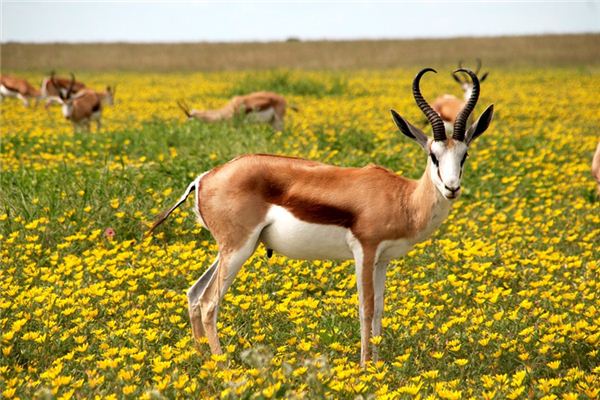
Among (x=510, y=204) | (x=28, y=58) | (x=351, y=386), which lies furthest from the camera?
(x=28, y=58)

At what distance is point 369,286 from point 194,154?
580 cm

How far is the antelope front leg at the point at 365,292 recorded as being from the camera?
4.76m

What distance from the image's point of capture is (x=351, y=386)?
4.06 metres

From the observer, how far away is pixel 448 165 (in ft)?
14.7

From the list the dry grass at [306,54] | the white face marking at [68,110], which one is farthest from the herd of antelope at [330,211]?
the dry grass at [306,54]

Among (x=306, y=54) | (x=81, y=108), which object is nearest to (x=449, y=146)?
(x=81, y=108)

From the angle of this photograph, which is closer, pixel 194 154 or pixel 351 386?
pixel 351 386

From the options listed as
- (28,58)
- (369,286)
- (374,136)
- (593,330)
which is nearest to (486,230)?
(593,330)

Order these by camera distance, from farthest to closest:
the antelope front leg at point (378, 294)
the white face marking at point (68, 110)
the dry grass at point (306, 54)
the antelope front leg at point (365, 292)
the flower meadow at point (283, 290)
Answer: the dry grass at point (306, 54) < the white face marking at point (68, 110) < the antelope front leg at point (378, 294) < the antelope front leg at point (365, 292) < the flower meadow at point (283, 290)

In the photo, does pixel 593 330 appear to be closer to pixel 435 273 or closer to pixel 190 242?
pixel 435 273

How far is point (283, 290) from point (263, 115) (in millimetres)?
8567

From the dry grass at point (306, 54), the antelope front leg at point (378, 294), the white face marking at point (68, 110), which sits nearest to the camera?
the antelope front leg at point (378, 294)

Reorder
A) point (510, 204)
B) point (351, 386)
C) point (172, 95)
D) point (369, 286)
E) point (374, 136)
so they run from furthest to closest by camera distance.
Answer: point (172, 95) < point (374, 136) < point (510, 204) < point (369, 286) < point (351, 386)

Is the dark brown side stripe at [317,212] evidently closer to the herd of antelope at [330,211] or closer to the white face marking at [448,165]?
the herd of antelope at [330,211]
